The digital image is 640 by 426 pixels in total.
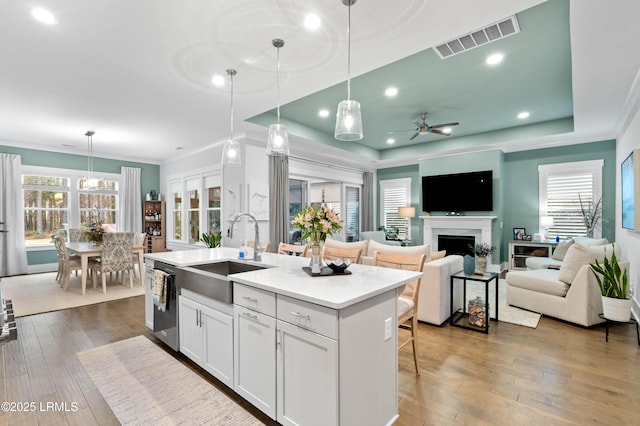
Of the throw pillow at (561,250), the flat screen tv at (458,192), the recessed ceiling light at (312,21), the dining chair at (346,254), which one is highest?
the recessed ceiling light at (312,21)

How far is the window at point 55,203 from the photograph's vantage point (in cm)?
673

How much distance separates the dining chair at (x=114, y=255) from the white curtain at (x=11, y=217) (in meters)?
2.45

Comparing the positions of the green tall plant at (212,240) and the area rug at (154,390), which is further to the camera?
the green tall plant at (212,240)

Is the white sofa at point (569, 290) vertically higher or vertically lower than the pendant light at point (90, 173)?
lower

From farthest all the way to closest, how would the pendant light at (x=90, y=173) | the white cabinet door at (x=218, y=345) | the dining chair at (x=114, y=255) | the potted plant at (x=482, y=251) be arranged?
the potted plant at (x=482, y=251) < the pendant light at (x=90, y=173) < the dining chair at (x=114, y=255) < the white cabinet door at (x=218, y=345)

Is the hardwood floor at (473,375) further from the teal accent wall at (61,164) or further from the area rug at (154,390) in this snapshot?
the teal accent wall at (61,164)

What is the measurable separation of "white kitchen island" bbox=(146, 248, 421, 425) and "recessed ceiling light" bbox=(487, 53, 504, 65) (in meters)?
2.91

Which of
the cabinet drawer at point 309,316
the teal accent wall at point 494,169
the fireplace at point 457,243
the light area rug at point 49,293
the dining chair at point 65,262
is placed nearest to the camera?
the cabinet drawer at point 309,316

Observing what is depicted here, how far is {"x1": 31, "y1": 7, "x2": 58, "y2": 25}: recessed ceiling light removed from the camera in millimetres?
2300

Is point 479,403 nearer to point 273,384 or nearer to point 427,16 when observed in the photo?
point 273,384

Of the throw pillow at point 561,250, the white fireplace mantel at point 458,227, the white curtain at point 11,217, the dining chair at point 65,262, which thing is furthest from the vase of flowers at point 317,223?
the white curtain at point 11,217

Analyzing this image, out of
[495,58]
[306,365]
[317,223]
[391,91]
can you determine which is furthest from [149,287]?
[495,58]

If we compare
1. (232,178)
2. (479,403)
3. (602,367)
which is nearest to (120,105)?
(232,178)

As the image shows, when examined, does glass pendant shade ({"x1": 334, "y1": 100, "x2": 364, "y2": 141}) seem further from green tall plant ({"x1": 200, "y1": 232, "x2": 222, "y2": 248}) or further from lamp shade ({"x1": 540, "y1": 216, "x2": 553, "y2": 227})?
lamp shade ({"x1": 540, "y1": 216, "x2": 553, "y2": 227})
